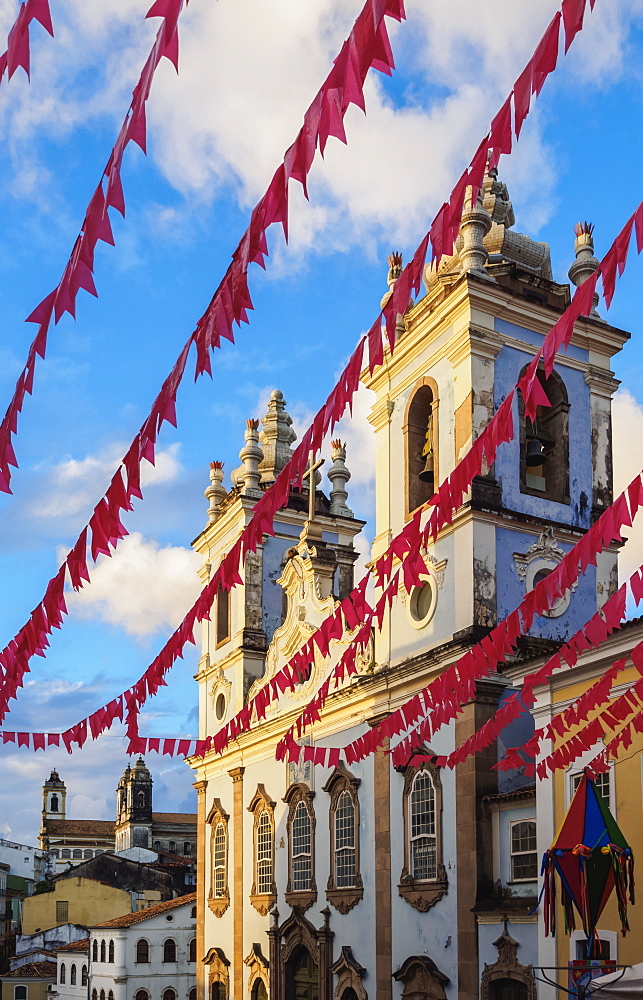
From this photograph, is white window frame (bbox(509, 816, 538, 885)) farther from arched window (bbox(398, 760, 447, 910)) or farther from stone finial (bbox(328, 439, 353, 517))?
stone finial (bbox(328, 439, 353, 517))

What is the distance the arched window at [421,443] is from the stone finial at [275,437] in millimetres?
10490

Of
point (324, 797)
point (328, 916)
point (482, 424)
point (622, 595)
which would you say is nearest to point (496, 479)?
point (482, 424)

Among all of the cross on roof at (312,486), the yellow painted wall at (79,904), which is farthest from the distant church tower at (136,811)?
the cross on roof at (312,486)

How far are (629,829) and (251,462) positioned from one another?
1696 cm

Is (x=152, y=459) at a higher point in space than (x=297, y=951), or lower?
higher

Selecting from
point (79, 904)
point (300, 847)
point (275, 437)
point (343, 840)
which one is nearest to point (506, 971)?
point (343, 840)

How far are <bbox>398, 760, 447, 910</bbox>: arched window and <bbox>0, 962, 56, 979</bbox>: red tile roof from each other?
35.8 metres

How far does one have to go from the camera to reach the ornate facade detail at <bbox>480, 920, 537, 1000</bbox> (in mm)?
14729

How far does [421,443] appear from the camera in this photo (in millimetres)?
20297

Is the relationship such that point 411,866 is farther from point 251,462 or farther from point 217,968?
point 251,462

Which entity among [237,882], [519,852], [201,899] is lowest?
[201,899]

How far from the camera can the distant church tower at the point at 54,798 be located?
103m

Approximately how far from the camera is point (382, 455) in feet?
68.6

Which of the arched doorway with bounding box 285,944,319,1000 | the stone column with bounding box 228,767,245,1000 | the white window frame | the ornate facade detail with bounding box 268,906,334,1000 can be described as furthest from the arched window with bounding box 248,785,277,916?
the white window frame
